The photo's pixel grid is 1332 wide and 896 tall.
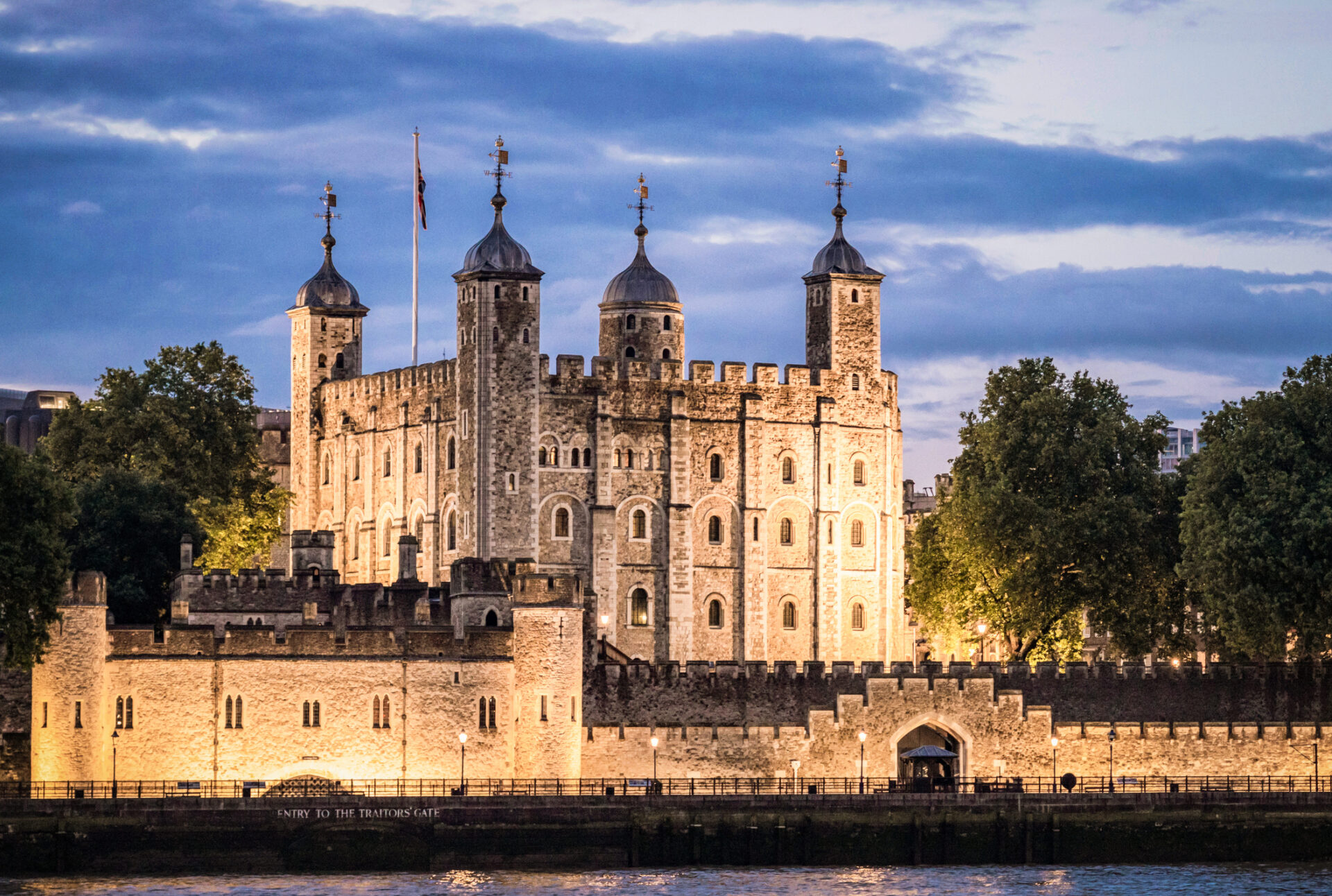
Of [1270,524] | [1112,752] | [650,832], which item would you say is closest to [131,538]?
[650,832]

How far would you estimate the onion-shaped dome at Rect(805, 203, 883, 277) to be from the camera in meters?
111

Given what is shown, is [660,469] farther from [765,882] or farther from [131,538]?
[765,882]

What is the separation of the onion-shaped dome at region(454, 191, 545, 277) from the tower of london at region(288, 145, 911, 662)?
84 millimetres

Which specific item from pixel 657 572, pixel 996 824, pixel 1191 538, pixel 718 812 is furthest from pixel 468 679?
pixel 657 572

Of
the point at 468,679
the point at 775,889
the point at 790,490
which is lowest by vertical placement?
the point at 775,889

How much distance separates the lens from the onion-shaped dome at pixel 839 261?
111188mm

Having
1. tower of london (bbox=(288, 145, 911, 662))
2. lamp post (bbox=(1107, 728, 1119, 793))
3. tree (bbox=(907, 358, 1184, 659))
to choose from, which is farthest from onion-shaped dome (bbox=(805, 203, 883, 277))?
lamp post (bbox=(1107, 728, 1119, 793))

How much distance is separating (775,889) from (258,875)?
12.1 meters

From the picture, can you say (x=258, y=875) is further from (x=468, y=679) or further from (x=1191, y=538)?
(x=1191, y=538)

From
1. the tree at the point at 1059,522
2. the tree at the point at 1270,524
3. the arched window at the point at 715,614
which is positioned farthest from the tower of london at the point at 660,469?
the tree at the point at 1270,524

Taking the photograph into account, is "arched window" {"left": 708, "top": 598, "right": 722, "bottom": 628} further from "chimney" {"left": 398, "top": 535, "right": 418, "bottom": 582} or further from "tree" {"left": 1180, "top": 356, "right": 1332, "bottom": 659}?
"tree" {"left": 1180, "top": 356, "right": 1332, "bottom": 659}

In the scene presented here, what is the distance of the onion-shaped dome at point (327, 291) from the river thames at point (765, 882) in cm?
5560

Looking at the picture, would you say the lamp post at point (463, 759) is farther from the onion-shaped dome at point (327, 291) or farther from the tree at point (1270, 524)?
the onion-shaped dome at point (327, 291)

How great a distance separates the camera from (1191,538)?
83.8 meters
